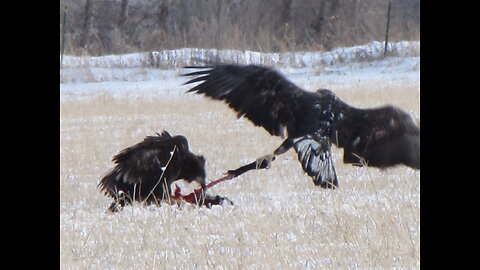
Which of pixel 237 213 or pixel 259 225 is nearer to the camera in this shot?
pixel 259 225

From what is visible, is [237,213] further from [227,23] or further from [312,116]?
[227,23]

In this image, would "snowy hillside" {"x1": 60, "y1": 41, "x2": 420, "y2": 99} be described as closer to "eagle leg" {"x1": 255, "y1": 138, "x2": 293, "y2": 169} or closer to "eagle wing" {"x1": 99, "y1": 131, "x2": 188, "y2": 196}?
"eagle leg" {"x1": 255, "y1": 138, "x2": 293, "y2": 169}

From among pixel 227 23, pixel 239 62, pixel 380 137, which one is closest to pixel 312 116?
pixel 380 137

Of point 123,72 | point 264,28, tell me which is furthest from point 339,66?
point 264,28

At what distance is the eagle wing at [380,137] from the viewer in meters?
5.44

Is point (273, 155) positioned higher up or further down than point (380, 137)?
further down

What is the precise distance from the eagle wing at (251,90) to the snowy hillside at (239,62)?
813cm

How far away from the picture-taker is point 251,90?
216 inches

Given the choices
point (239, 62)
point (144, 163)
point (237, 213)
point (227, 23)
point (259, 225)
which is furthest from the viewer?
point (227, 23)

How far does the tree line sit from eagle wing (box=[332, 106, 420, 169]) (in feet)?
51.1

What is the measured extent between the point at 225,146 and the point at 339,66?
32.3ft

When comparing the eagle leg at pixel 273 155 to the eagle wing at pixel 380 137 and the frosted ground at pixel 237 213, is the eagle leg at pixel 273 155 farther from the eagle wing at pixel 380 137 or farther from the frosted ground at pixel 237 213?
the eagle wing at pixel 380 137

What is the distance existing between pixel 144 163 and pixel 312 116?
3.81 ft

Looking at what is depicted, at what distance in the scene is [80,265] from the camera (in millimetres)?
3625
